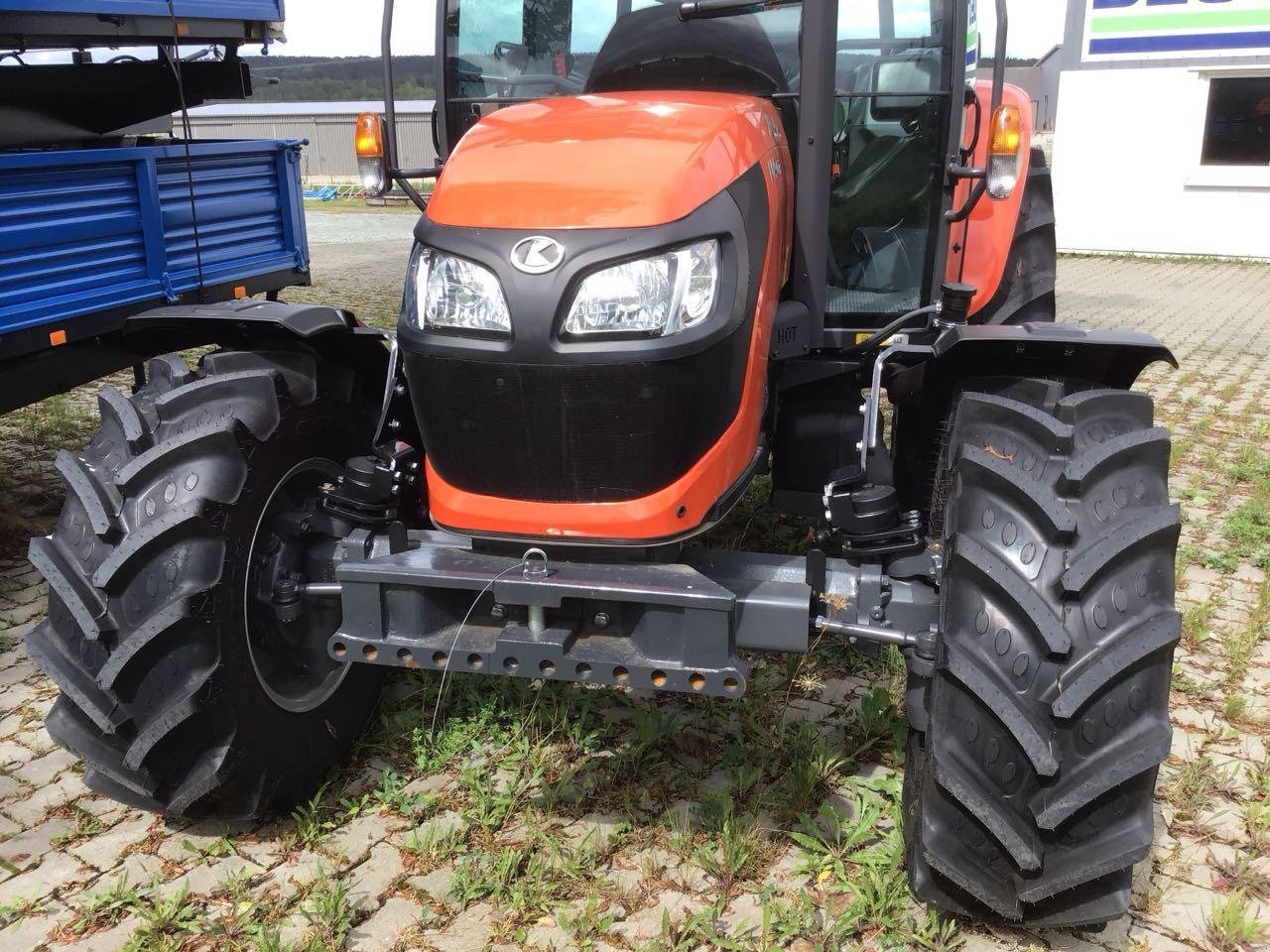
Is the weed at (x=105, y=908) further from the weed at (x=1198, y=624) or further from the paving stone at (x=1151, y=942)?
the weed at (x=1198, y=624)

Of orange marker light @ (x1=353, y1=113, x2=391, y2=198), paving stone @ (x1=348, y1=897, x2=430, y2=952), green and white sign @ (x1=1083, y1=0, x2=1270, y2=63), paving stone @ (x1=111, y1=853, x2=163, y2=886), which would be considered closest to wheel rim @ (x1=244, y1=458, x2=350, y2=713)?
paving stone @ (x1=111, y1=853, x2=163, y2=886)

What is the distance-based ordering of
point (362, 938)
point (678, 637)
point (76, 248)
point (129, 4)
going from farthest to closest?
1. point (129, 4)
2. point (76, 248)
3. point (362, 938)
4. point (678, 637)

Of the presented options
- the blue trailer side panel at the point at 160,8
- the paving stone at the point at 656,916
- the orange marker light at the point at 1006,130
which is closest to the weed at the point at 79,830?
the paving stone at the point at 656,916

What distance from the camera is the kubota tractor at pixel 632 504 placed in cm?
228

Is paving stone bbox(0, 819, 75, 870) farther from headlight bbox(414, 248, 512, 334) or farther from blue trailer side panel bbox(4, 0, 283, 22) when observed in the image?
blue trailer side panel bbox(4, 0, 283, 22)

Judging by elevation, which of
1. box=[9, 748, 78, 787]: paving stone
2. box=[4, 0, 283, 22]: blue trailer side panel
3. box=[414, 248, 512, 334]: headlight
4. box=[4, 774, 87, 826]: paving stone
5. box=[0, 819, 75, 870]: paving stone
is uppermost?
box=[4, 0, 283, 22]: blue trailer side panel

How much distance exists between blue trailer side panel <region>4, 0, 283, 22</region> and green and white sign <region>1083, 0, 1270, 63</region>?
37.2ft

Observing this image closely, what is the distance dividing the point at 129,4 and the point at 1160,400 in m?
6.08

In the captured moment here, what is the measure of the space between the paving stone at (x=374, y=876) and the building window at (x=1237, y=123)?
550 inches

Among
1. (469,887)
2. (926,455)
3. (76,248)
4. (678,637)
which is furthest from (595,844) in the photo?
(76,248)

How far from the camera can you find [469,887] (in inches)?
104

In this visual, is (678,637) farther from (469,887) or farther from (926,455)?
(926,455)

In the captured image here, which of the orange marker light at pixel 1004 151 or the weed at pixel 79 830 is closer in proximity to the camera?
the weed at pixel 79 830

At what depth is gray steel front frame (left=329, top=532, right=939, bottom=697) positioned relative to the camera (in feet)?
7.48
